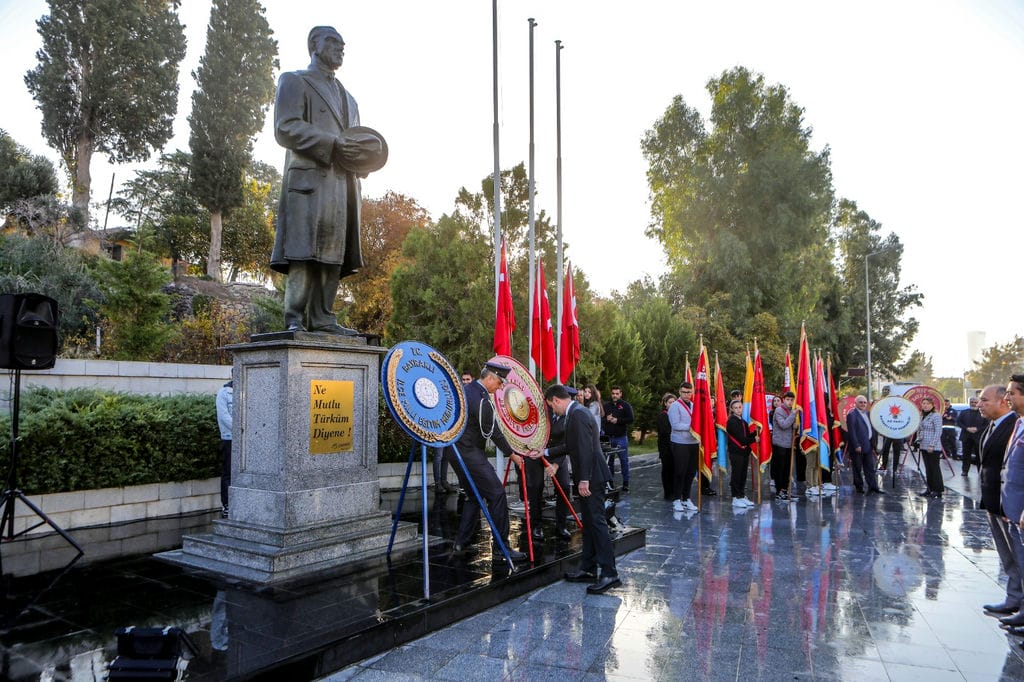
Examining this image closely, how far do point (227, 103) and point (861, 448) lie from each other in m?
33.3

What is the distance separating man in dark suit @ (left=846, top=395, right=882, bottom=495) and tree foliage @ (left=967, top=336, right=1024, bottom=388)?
54.8m

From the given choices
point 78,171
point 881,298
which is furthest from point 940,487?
point 881,298

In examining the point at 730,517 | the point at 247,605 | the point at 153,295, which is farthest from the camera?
the point at 153,295

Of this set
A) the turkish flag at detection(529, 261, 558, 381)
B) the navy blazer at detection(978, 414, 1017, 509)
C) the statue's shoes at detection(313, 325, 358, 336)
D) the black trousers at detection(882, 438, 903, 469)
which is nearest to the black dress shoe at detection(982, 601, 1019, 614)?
the navy blazer at detection(978, 414, 1017, 509)

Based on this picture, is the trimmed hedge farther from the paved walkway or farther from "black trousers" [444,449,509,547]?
the paved walkway

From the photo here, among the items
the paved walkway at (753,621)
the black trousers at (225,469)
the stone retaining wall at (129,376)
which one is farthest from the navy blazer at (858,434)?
the stone retaining wall at (129,376)

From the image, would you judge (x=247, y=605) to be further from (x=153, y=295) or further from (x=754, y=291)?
(x=754, y=291)

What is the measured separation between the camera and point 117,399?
8.30 metres

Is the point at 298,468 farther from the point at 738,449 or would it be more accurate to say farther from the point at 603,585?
the point at 738,449

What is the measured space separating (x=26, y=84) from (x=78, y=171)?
4355 millimetres

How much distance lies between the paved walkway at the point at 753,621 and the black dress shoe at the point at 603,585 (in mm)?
75

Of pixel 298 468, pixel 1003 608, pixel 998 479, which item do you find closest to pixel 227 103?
pixel 298 468

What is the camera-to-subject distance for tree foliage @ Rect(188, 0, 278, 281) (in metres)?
32.5

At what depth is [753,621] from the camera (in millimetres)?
5082
